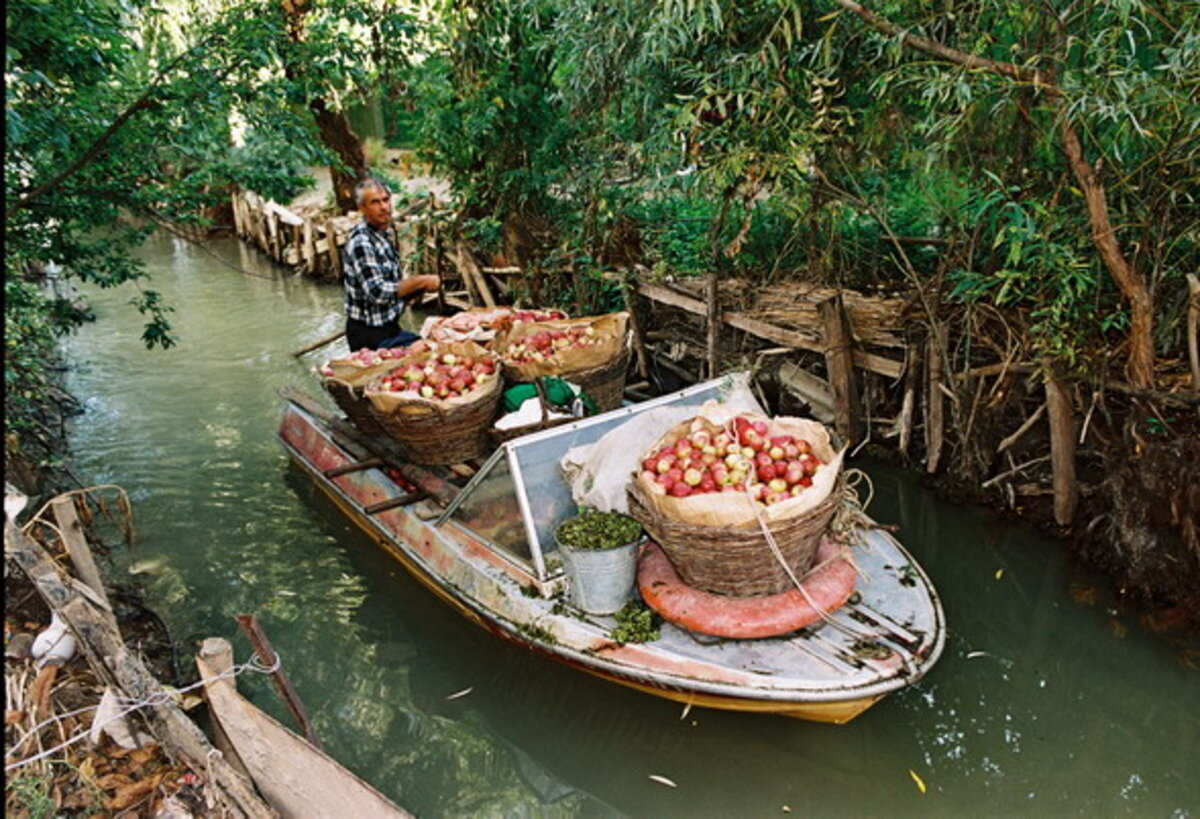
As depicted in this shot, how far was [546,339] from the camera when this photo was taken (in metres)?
6.29

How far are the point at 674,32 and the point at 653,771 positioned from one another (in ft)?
14.7

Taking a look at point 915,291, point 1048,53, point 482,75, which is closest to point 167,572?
point 482,75

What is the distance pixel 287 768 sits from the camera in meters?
3.51

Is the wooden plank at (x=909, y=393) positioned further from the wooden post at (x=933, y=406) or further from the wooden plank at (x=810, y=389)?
the wooden plank at (x=810, y=389)

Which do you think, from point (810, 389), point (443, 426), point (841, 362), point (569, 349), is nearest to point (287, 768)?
point (443, 426)

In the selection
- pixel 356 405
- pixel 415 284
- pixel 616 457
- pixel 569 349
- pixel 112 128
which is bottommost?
pixel 356 405

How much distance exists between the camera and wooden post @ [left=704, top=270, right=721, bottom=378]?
779 centimetres

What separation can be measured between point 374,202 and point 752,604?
14.0 ft

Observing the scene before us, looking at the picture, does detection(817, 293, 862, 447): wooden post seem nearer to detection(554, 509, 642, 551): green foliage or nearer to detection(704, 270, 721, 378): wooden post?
detection(704, 270, 721, 378): wooden post

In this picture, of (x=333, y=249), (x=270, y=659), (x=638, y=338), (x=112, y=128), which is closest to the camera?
(x=270, y=659)

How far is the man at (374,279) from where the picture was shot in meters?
6.52

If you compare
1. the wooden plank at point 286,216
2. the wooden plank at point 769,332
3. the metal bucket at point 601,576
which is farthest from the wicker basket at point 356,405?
the wooden plank at point 286,216

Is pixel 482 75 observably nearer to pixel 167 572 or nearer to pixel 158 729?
pixel 167 572

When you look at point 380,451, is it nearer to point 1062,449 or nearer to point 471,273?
point 1062,449
